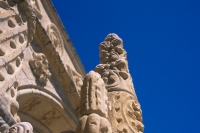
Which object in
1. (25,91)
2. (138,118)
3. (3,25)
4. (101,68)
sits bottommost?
(138,118)

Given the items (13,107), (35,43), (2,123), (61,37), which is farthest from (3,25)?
(61,37)

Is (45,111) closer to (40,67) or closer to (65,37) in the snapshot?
(40,67)

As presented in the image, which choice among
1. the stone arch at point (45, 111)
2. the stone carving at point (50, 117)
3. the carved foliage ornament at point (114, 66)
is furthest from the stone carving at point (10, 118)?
the stone carving at point (50, 117)

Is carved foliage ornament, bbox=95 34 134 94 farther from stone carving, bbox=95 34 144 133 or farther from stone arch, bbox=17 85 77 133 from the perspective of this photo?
stone arch, bbox=17 85 77 133

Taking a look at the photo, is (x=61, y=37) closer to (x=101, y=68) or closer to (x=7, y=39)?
(x=101, y=68)

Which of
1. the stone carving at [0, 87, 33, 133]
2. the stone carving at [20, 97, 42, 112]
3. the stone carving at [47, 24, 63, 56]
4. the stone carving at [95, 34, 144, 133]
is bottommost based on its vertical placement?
the stone carving at [95, 34, 144, 133]

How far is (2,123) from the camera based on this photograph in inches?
90.7

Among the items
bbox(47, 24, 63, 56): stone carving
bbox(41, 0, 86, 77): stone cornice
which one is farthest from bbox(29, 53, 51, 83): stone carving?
bbox(41, 0, 86, 77): stone cornice

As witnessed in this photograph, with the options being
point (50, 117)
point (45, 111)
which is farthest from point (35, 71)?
point (50, 117)

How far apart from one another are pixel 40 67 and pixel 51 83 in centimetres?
53

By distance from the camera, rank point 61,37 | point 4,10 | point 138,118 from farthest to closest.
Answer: point 61,37, point 138,118, point 4,10

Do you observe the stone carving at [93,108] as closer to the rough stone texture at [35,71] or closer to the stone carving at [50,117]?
the rough stone texture at [35,71]

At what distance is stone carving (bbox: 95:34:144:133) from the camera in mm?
4289

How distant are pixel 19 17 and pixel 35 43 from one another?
144 cm
